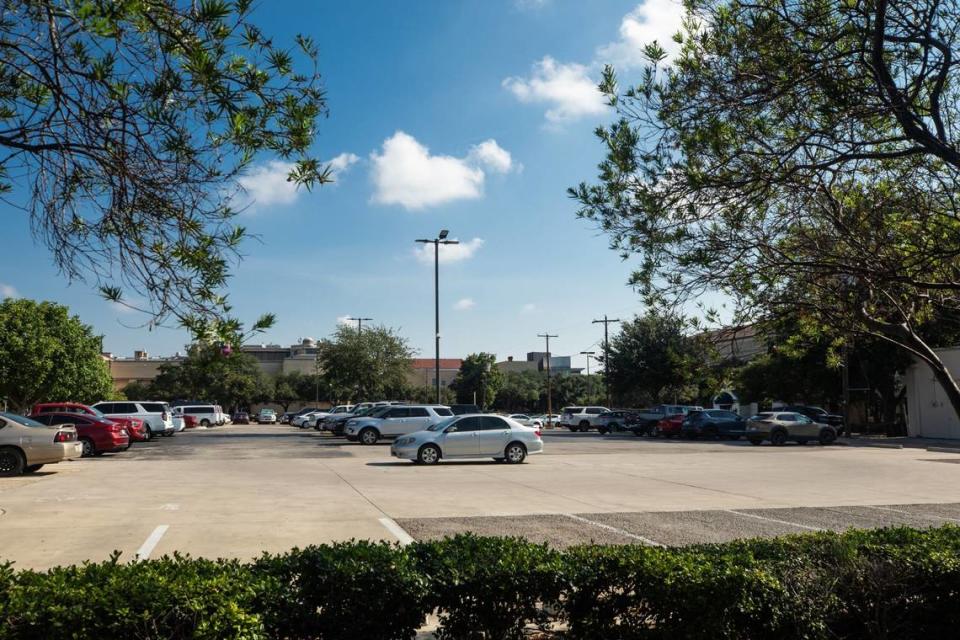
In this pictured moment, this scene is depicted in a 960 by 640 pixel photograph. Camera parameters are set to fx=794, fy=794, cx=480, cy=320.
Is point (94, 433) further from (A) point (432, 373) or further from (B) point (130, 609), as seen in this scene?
(A) point (432, 373)

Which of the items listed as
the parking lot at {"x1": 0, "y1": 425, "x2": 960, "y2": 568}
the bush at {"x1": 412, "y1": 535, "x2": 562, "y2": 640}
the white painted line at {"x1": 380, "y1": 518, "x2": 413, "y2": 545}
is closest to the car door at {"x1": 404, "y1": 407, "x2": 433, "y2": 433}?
the parking lot at {"x1": 0, "y1": 425, "x2": 960, "y2": 568}

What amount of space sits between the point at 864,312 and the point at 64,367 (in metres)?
44.0

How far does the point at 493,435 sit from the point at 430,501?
386 inches

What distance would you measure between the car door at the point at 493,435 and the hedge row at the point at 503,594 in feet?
59.3

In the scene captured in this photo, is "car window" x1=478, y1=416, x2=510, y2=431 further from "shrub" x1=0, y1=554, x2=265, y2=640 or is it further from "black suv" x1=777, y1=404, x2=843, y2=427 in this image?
"black suv" x1=777, y1=404, x2=843, y2=427

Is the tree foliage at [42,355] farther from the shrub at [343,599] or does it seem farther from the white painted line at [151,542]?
the shrub at [343,599]

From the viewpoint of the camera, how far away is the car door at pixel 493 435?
78.2 feet

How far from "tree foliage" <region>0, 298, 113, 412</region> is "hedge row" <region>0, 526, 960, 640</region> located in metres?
40.8

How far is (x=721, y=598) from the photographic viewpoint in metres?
4.99

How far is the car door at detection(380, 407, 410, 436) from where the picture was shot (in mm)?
33750

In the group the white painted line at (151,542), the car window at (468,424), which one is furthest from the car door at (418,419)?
the white painted line at (151,542)

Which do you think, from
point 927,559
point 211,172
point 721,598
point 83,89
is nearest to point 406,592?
point 721,598

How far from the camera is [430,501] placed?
561 inches

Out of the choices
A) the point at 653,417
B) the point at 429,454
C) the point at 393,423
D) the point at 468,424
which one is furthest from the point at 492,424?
the point at 653,417
